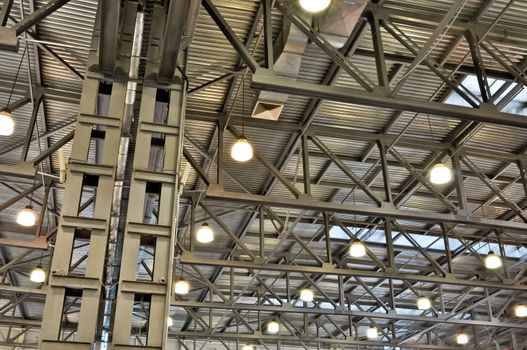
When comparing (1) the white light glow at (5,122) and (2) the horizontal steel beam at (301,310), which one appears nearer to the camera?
(1) the white light glow at (5,122)

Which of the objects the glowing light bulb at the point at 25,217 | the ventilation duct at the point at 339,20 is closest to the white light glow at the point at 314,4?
the ventilation duct at the point at 339,20

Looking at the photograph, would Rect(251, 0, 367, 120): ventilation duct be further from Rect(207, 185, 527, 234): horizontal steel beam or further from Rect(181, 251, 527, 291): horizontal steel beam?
Rect(181, 251, 527, 291): horizontal steel beam

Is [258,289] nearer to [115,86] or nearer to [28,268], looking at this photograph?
[28,268]

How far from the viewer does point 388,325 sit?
117 feet

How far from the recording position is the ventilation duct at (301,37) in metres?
10.9

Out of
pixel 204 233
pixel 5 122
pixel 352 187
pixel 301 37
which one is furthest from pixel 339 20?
pixel 352 187

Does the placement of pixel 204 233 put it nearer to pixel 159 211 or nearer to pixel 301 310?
pixel 159 211

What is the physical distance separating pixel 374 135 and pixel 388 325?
22313mm

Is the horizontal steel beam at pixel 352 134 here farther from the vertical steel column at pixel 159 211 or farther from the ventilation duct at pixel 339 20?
the ventilation duct at pixel 339 20

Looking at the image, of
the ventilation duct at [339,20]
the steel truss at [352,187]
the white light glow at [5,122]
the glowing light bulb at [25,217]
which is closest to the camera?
the ventilation duct at [339,20]

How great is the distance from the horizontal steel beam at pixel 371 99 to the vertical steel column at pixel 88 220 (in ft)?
9.10

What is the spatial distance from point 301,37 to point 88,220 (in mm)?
5531

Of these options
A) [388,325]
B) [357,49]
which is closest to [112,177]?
[357,49]

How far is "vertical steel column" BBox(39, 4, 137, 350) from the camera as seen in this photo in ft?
29.3
